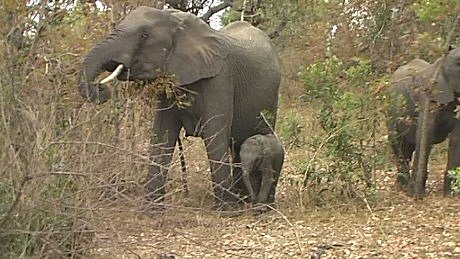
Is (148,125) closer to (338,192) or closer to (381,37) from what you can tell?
(338,192)

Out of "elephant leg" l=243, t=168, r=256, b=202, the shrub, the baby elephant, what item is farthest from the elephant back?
"elephant leg" l=243, t=168, r=256, b=202

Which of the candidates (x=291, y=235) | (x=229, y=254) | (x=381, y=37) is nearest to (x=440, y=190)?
(x=381, y=37)

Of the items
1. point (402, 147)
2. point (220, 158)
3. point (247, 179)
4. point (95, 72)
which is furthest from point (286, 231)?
point (402, 147)

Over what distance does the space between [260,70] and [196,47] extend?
3.46 ft

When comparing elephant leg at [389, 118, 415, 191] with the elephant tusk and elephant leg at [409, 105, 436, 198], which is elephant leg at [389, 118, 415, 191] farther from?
the elephant tusk

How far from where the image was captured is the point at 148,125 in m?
9.61

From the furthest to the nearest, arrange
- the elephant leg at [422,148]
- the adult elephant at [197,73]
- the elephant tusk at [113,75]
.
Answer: the elephant leg at [422,148] → the adult elephant at [197,73] → the elephant tusk at [113,75]

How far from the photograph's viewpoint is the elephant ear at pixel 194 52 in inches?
354

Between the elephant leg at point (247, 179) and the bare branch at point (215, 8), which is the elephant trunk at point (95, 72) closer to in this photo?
the elephant leg at point (247, 179)

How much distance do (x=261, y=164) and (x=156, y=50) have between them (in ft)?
4.63

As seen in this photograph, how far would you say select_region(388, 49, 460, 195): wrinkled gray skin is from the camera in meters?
9.23

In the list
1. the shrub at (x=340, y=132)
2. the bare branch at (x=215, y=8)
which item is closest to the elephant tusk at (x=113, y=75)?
the shrub at (x=340, y=132)

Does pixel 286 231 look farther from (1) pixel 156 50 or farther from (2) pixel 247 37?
(2) pixel 247 37

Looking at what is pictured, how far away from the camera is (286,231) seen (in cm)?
786
